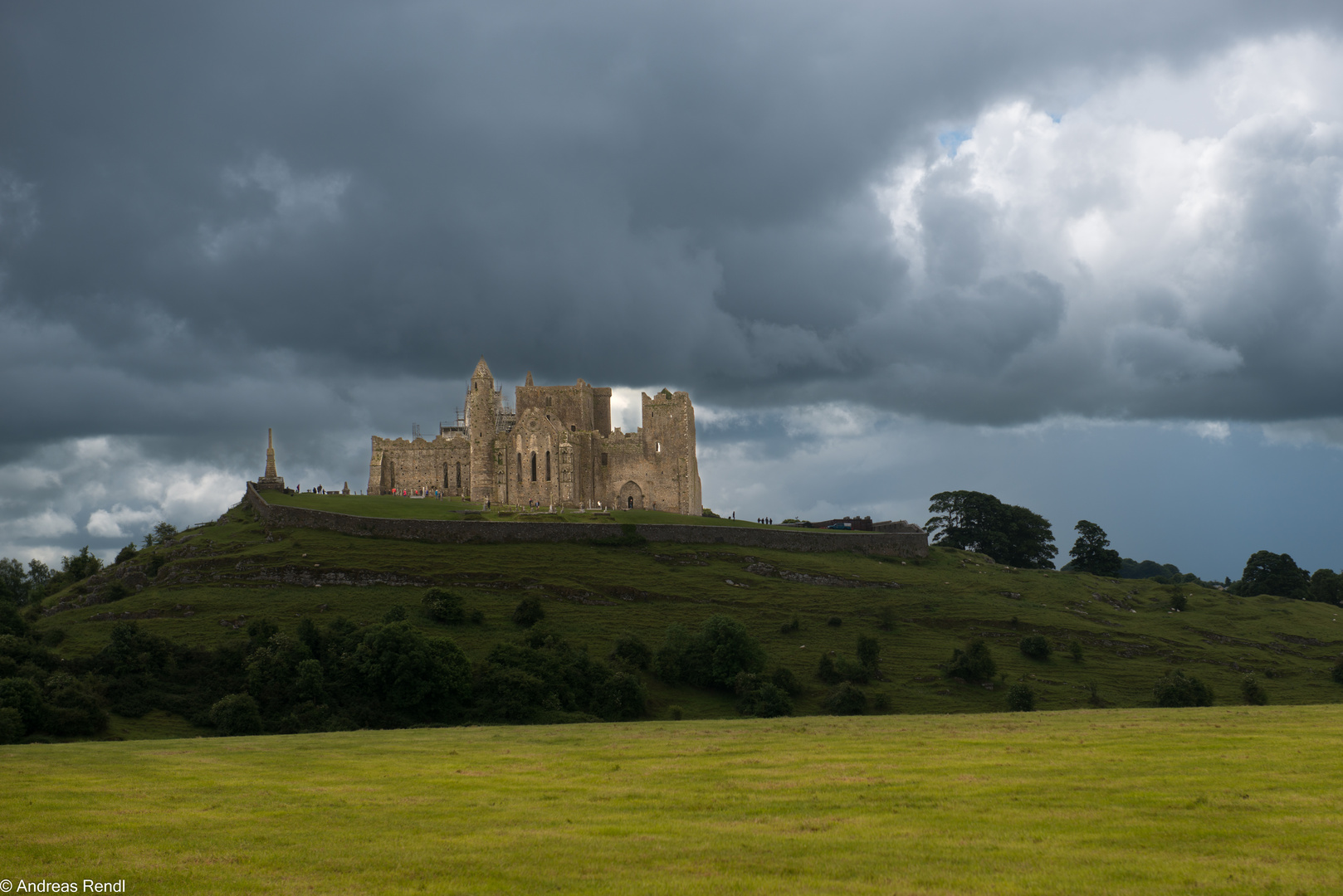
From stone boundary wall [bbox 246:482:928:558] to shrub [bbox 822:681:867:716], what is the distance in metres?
36.8

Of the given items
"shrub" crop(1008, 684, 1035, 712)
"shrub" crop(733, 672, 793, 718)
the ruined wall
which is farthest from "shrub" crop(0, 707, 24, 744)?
the ruined wall

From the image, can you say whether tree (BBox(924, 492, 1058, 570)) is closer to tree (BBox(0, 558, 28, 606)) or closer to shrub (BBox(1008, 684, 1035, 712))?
shrub (BBox(1008, 684, 1035, 712))

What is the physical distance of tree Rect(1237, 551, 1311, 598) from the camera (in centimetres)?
12312

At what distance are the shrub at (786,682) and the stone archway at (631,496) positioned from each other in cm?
5223

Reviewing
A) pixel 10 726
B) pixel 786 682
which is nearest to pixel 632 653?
pixel 786 682

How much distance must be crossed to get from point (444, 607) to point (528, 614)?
6.20 meters

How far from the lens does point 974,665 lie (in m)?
69.6

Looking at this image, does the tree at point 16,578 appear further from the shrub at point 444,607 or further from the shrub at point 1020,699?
the shrub at point 1020,699

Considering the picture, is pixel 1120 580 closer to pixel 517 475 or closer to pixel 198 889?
pixel 517 475

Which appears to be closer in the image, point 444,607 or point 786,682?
point 786,682

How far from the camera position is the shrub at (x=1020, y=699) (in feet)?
206

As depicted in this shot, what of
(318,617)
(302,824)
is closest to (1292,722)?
(302,824)

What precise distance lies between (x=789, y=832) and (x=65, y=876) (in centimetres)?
1230

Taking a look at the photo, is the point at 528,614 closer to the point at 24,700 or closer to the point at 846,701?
the point at 846,701
